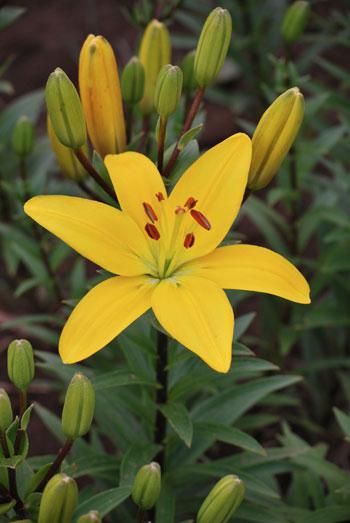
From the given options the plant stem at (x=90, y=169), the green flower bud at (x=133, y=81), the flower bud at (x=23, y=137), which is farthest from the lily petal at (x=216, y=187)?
the flower bud at (x=23, y=137)

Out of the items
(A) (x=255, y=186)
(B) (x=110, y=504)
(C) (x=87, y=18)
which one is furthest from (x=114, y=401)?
(C) (x=87, y=18)

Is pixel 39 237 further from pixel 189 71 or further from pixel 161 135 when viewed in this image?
pixel 161 135

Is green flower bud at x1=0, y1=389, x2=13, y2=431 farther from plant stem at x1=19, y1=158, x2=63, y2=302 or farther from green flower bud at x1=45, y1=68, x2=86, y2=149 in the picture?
plant stem at x1=19, y1=158, x2=63, y2=302

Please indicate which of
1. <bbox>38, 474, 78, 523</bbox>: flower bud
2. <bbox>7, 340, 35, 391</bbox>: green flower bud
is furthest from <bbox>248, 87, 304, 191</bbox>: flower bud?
<bbox>38, 474, 78, 523</bbox>: flower bud

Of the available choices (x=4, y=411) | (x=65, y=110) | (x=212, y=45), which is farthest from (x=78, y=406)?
(x=212, y=45)

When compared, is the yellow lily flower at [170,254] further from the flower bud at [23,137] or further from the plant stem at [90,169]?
the flower bud at [23,137]

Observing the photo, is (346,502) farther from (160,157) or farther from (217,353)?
(160,157)

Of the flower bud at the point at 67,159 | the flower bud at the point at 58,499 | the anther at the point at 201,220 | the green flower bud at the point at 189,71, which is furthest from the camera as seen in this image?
the green flower bud at the point at 189,71
